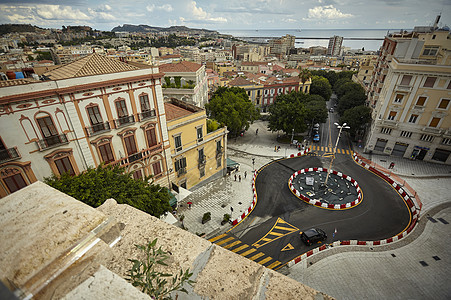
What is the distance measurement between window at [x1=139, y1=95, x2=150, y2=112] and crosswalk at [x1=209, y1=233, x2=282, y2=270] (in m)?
15.2

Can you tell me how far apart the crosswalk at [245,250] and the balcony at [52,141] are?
1666 cm

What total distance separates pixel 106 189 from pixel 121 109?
7.85 meters

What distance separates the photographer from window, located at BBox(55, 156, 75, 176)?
17.5 meters

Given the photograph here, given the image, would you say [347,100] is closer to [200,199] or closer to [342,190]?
[342,190]

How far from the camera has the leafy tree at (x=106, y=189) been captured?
14695 millimetres

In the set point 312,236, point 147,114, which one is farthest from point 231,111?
point 312,236

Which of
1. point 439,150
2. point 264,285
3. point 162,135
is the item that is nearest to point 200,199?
point 162,135

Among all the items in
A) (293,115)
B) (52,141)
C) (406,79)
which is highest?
(406,79)

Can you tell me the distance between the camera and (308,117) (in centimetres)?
4688

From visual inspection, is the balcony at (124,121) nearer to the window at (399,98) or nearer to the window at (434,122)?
the window at (399,98)

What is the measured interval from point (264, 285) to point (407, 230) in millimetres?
27938

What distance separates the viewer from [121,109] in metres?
19.7

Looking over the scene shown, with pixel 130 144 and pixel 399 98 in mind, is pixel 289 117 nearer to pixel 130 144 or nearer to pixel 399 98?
pixel 399 98

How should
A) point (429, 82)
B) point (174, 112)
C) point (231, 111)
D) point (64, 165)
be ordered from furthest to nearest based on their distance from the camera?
point (231, 111)
point (429, 82)
point (174, 112)
point (64, 165)
